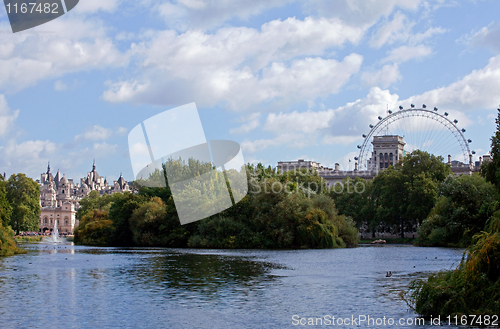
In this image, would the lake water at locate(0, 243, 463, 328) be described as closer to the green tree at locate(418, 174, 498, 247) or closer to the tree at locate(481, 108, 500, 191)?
the tree at locate(481, 108, 500, 191)

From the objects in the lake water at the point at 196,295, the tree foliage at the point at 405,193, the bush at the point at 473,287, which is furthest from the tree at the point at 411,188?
the bush at the point at 473,287

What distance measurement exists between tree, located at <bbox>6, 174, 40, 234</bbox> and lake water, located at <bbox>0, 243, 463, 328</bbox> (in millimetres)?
82926

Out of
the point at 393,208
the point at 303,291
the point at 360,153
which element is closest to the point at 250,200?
the point at 393,208

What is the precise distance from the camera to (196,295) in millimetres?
21797

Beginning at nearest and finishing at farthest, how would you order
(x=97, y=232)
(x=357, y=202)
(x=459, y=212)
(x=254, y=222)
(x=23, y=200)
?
(x=459, y=212) < (x=254, y=222) < (x=97, y=232) < (x=357, y=202) < (x=23, y=200)

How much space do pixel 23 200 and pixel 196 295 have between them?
101 m

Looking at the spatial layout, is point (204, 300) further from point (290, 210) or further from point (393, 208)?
point (393, 208)

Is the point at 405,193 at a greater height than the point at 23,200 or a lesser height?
lesser

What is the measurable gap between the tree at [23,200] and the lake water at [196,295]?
8293cm

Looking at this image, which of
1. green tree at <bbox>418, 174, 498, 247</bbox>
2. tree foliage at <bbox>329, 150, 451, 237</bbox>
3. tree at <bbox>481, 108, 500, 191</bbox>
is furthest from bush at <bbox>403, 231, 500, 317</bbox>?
tree foliage at <bbox>329, 150, 451, 237</bbox>

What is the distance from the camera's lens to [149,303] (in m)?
20.0

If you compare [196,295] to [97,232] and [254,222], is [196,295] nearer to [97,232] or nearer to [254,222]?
[254,222]

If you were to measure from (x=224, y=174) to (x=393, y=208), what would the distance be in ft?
106

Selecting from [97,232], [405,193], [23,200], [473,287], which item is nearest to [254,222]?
[97,232]
